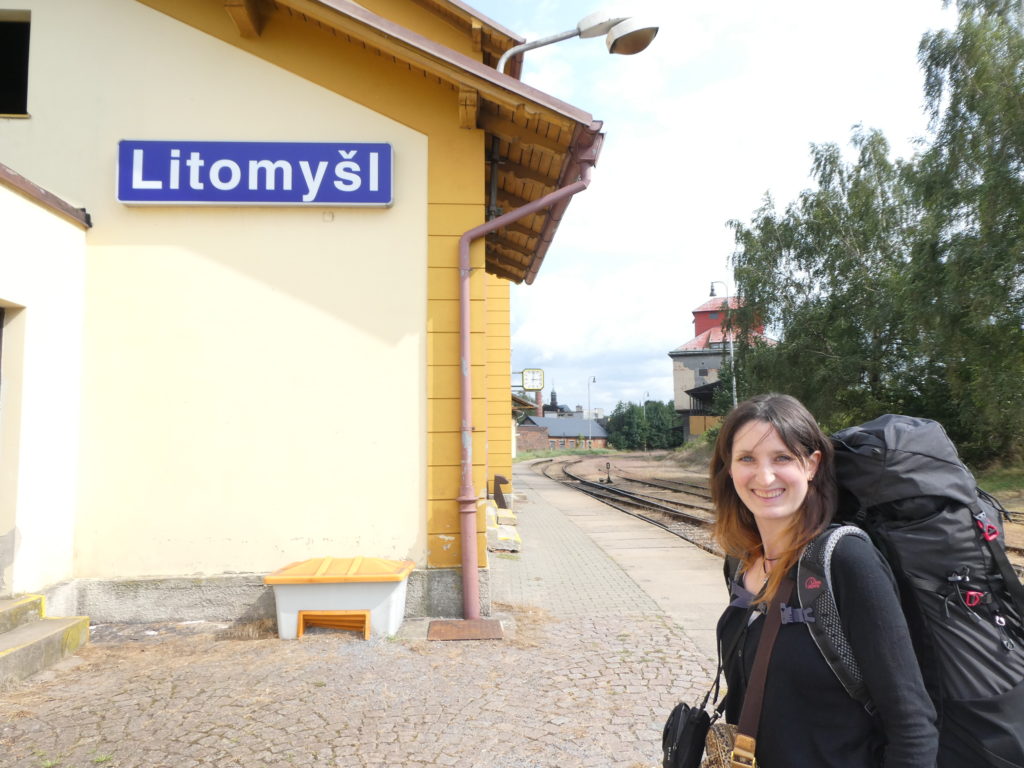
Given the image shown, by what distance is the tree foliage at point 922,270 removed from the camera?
16.9 m

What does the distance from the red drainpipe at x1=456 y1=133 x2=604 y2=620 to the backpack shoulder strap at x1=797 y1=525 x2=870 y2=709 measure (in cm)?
446

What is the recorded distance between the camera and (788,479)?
6.11 ft

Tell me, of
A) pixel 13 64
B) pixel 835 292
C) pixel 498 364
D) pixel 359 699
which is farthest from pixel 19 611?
pixel 835 292

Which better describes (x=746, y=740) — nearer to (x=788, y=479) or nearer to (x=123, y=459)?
(x=788, y=479)

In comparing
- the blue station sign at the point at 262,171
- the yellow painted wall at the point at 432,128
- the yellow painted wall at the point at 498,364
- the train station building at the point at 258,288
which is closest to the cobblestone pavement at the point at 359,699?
the train station building at the point at 258,288

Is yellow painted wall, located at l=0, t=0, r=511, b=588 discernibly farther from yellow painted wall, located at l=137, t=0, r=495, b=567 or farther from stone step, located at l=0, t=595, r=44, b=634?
stone step, located at l=0, t=595, r=44, b=634

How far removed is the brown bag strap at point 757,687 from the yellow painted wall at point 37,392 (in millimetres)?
5478

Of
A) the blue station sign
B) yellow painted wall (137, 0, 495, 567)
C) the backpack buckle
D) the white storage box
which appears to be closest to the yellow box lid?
the white storage box

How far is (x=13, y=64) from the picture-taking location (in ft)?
25.9

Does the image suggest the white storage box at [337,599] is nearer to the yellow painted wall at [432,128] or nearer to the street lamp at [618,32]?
the yellow painted wall at [432,128]

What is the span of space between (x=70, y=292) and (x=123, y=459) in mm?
1405

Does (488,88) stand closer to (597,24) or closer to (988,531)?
(597,24)

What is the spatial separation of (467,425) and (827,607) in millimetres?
4571

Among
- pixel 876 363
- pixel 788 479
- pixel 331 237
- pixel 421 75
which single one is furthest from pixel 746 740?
pixel 876 363
